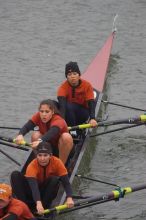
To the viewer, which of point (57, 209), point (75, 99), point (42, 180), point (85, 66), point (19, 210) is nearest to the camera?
point (19, 210)

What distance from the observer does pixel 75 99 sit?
33.7 ft

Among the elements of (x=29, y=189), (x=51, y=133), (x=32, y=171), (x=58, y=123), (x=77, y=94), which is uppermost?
(x=77, y=94)

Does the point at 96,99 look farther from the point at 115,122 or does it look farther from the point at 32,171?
the point at 32,171

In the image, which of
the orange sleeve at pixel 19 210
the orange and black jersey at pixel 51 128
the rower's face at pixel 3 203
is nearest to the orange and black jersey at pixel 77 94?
the orange and black jersey at pixel 51 128

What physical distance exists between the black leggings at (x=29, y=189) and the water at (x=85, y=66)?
1195 millimetres

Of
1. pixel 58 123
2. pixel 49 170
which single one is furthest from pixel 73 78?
pixel 49 170

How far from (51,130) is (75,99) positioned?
171cm

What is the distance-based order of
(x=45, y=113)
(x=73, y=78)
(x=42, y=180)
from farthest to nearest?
(x=73, y=78) < (x=45, y=113) < (x=42, y=180)

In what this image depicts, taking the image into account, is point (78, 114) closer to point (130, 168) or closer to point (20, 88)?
point (130, 168)

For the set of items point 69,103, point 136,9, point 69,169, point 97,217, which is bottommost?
point 97,217

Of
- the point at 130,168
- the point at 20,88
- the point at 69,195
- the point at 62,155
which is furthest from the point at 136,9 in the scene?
the point at 69,195

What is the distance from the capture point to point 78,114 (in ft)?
34.0

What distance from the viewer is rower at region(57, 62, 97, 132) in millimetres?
10094

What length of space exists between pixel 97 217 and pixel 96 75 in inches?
191
